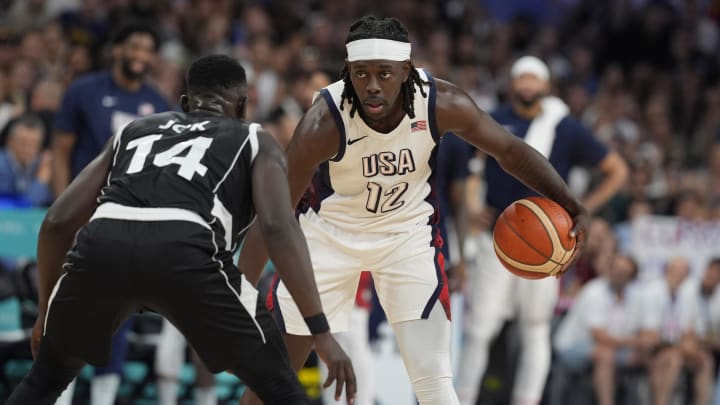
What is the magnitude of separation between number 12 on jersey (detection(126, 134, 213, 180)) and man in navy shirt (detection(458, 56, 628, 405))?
3994 mm

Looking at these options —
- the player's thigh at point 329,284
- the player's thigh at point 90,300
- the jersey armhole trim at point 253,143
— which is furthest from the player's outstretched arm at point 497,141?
the player's thigh at point 90,300

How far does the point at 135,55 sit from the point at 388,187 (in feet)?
8.49

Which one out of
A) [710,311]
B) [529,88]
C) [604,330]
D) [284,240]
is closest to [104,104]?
[529,88]

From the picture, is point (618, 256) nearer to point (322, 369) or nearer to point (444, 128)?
point (322, 369)

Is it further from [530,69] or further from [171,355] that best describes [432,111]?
[171,355]

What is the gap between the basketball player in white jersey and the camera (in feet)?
16.6

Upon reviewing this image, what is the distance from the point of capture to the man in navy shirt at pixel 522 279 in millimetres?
8078

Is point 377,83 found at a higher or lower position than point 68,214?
higher

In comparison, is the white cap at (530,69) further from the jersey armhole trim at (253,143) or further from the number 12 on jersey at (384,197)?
the jersey armhole trim at (253,143)

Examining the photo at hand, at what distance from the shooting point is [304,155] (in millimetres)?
5043

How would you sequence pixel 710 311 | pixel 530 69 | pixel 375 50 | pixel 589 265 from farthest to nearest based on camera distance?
1. pixel 589 265
2. pixel 710 311
3. pixel 530 69
4. pixel 375 50

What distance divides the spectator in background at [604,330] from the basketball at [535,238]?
13.0ft

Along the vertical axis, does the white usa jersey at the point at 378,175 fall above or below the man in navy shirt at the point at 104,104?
below

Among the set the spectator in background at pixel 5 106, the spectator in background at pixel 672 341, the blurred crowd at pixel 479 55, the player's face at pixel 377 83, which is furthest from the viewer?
the blurred crowd at pixel 479 55
